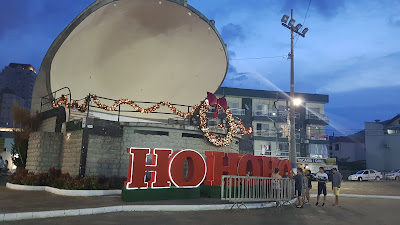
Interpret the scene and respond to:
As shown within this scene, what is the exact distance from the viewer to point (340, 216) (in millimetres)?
13602

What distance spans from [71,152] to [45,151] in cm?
213

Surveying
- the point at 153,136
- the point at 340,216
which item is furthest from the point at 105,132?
the point at 340,216

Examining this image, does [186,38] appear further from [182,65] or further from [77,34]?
[77,34]

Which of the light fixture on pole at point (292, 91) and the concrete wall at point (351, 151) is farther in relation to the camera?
the concrete wall at point (351, 151)

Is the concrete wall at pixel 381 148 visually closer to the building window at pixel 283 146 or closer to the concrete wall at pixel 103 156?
the building window at pixel 283 146

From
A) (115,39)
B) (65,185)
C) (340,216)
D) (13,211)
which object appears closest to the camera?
(13,211)

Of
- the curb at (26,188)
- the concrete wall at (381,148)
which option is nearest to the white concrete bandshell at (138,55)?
the curb at (26,188)

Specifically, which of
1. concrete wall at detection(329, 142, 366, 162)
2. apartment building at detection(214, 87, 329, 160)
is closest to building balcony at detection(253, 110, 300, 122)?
apartment building at detection(214, 87, 329, 160)

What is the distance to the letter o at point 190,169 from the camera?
1562 cm

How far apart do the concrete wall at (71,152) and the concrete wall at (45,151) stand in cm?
54

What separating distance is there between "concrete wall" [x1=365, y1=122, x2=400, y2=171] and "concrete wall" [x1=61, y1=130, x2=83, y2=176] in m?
53.8

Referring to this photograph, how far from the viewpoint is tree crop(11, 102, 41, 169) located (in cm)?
2293

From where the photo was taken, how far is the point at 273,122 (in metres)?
58.2

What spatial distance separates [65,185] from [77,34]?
9500 millimetres
